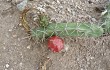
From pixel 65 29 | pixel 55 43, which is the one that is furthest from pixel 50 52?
pixel 65 29

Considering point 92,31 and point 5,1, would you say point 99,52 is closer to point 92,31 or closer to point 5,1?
point 92,31

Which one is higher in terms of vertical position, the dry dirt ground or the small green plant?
the small green plant

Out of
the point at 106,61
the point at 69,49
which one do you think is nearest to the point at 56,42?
the point at 69,49

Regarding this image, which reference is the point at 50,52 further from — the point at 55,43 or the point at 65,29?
the point at 65,29

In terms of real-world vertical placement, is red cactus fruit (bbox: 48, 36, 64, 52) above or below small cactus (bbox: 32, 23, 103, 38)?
below

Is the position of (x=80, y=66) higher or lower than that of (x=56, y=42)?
lower
